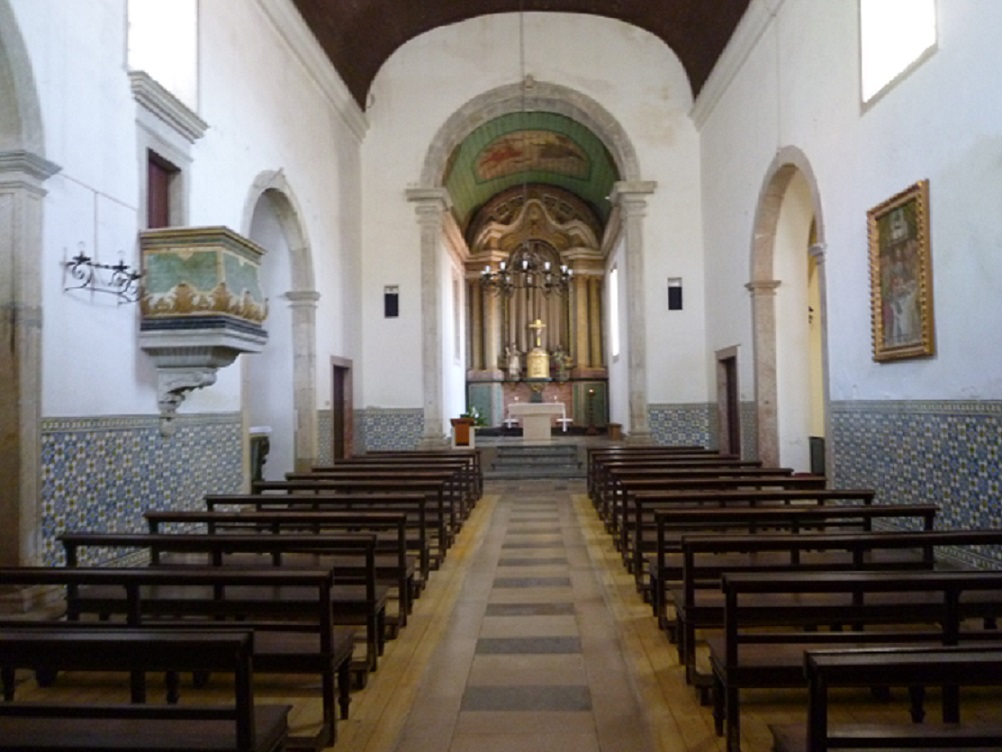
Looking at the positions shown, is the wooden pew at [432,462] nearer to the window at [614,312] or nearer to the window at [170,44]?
the window at [170,44]

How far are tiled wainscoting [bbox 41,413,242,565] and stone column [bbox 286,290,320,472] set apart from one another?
2.82 meters

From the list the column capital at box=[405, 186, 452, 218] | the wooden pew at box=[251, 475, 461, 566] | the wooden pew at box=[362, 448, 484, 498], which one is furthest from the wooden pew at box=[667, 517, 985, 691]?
the column capital at box=[405, 186, 452, 218]

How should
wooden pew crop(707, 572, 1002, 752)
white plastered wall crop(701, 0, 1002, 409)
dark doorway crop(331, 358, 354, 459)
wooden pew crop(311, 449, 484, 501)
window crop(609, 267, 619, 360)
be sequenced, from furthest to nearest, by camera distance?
window crop(609, 267, 619, 360) < dark doorway crop(331, 358, 354, 459) < wooden pew crop(311, 449, 484, 501) < white plastered wall crop(701, 0, 1002, 409) < wooden pew crop(707, 572, 1002, 752)

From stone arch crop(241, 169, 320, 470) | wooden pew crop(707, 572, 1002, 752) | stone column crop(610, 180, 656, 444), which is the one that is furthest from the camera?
stone column crop(610, 180, 656, 444)

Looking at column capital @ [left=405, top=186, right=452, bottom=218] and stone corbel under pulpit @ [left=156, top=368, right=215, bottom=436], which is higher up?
column capital @ [left=405, top=186, right=452, bottom=218]

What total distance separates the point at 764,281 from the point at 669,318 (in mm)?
3049

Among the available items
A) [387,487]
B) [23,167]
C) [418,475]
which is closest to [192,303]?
[23,167]

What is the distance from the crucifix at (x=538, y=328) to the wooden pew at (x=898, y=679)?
19.2 m

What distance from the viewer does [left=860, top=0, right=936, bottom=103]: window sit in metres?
5.84

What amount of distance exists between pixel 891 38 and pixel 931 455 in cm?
325

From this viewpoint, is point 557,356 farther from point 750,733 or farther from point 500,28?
point 750,733

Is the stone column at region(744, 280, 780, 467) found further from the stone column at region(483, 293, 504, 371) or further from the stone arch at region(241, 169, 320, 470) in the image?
the stone column at region(483, 293, 504, 371)

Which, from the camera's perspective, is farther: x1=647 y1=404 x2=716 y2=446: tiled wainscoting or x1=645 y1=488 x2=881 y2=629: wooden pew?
x1=647 y1=404 x2=716 y2=446: tiled wainscoting

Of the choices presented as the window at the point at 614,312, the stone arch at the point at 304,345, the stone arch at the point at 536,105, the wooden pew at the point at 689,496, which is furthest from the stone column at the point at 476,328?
the wooden pew at the point at 689,496
